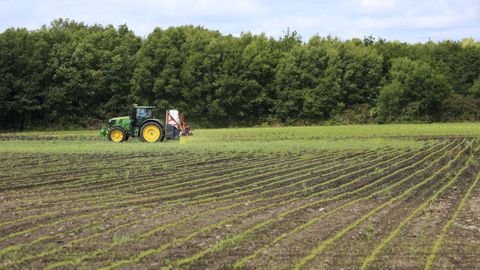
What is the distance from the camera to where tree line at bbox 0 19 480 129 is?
50625mm

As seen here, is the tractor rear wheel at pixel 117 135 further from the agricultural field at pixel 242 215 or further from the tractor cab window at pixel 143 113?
the agricultural field at pixel 242 215

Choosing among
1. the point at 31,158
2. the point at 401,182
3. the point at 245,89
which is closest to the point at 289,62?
the point at 245,89

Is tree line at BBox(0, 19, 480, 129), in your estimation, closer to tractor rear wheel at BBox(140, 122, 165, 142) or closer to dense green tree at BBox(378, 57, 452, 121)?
dense green tree at BBox(378, 57, 452, 121)

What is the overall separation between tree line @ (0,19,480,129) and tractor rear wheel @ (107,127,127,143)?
21.7m

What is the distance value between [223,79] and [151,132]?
26657 millimetres

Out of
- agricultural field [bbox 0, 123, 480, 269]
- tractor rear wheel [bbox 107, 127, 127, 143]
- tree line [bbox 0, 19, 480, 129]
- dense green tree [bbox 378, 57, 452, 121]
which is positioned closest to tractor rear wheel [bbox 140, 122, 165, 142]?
tractor rear wheel [bbox 107, 127, 127, 143]

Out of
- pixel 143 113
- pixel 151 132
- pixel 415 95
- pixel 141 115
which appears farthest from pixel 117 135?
pixel 415 95

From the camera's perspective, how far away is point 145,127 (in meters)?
28.8

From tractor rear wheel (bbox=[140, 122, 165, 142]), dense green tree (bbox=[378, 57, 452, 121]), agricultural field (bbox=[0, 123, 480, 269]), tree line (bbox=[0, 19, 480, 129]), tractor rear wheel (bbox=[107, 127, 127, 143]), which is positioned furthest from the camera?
dense green tree (bbox=[378, 57, 452, 121])

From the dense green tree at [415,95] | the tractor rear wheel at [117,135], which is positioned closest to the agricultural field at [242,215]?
the tractor rear wheel at [117,135]

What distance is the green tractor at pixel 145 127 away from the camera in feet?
94.5

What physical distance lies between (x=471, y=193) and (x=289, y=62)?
1870 inches

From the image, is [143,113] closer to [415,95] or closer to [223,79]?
[223,79]

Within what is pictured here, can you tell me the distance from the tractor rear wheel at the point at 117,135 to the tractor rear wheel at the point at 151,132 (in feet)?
4.21
